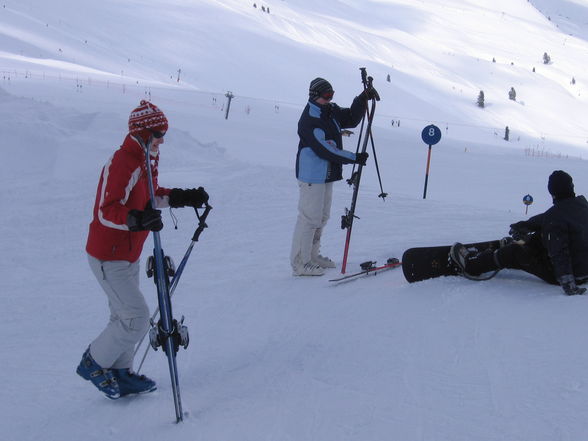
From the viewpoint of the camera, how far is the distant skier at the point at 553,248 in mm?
4520

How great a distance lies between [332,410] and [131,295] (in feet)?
4.67

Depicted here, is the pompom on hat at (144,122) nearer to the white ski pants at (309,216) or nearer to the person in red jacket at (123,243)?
the person in red jacket at (123,243)

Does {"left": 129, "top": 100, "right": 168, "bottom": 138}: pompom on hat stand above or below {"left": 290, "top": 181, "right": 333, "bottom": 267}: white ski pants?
above

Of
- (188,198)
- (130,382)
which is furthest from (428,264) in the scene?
(130,382)

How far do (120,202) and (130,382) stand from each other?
1217 millimetres

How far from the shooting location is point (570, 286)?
175 inches

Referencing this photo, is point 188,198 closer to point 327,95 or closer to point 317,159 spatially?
point 317,159

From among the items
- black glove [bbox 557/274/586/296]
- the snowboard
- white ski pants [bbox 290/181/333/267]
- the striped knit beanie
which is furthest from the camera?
white ski pants [bbox 290/181/333/267]

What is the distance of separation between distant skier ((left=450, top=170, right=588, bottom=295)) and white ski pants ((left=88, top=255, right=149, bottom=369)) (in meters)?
2.62

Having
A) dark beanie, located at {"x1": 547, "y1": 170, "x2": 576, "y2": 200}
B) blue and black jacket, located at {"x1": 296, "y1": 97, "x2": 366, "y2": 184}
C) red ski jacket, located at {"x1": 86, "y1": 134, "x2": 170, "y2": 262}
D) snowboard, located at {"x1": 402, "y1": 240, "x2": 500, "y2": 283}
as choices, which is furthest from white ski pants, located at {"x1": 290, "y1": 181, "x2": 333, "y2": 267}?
red ski jacket, located at {"x1": 86, "y1": 134, "x2": 170, "y2": 262}

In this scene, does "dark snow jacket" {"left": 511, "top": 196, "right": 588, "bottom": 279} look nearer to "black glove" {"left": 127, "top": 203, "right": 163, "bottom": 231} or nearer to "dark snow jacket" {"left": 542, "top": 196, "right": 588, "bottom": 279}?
"dark snow jacket" {"left": 542, "top": 196, "right": 588, "bottom": 279}

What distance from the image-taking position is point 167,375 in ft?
14.6

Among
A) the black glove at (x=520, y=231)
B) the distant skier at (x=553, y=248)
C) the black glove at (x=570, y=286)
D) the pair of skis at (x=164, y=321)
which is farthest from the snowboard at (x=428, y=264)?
the pair of skis at (x=164, y=321)

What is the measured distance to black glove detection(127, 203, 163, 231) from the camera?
11.1 feet
